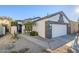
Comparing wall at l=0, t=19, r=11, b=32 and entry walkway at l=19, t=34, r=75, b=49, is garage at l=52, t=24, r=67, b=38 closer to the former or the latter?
entry walkway at l=19, t=34, r=75, b=49

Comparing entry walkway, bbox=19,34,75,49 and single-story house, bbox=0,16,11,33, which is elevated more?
single-story house, bbox=0,16,11,33

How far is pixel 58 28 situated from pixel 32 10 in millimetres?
429

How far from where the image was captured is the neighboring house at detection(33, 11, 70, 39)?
1.94 m

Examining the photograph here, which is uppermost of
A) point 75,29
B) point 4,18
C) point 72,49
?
point 4,18

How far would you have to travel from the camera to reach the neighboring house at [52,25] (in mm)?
1939

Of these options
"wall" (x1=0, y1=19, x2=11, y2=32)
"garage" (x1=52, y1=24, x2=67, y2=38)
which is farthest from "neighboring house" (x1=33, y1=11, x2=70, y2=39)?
"wall" (x1=0, y1=19, x2=11, y2=32)

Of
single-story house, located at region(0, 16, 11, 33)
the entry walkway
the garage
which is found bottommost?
the entry walkway

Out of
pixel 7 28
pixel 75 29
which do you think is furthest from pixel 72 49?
pixel 7 28

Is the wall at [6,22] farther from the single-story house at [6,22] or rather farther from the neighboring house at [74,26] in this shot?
the neighboring house at [74,26]

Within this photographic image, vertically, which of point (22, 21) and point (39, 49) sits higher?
point (22, 21)

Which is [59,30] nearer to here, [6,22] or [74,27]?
[74,27]

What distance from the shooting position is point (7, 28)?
192 centimetres

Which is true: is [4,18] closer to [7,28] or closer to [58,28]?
[7,28]

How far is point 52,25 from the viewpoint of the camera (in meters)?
1.96
